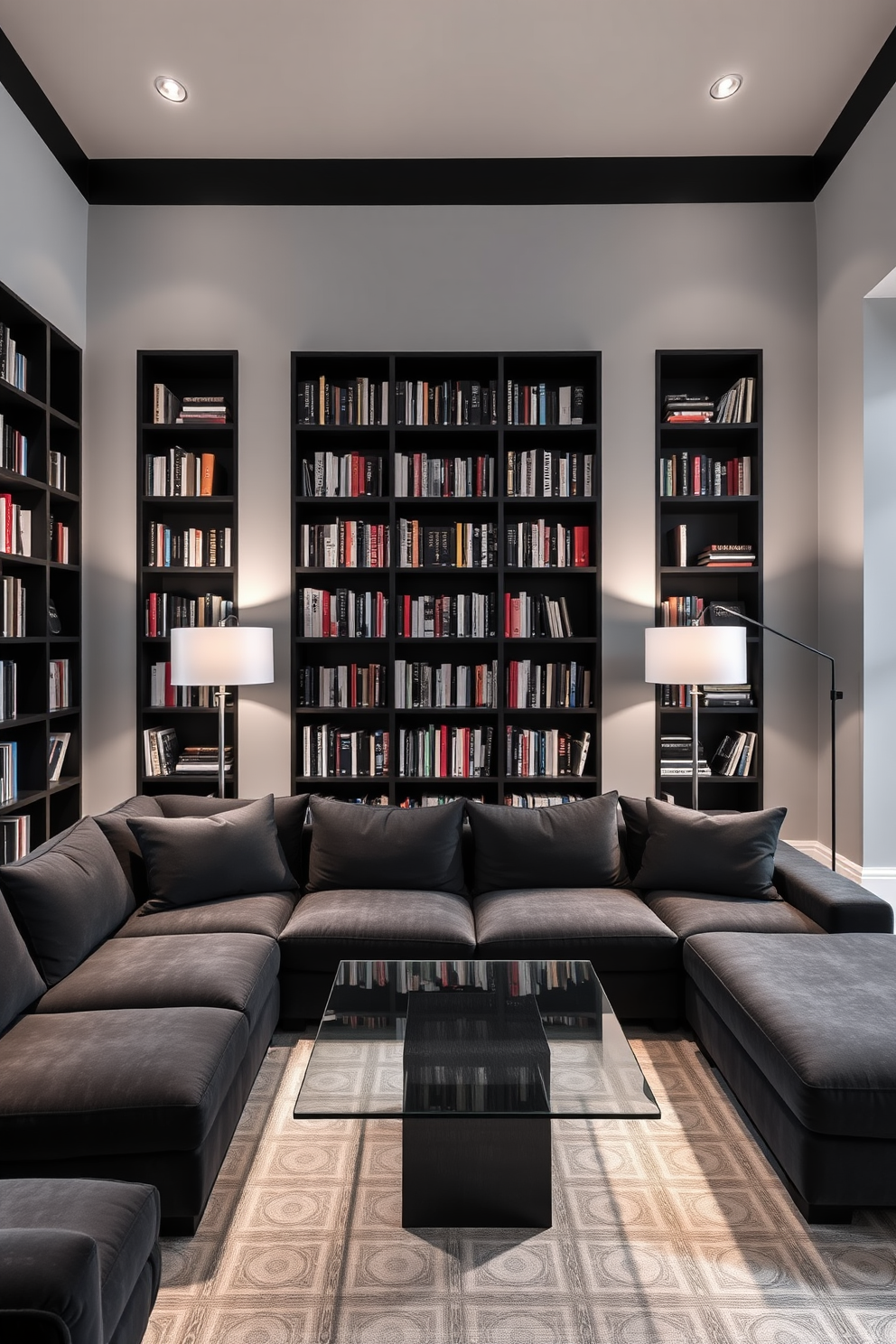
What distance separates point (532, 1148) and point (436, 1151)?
22 centimetres

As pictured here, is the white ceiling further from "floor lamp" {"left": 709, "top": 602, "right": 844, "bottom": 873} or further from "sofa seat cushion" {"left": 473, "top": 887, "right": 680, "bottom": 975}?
"sofa seat cushion" {"left": 473, "top": 887, "right": 680, "bottom": 975}

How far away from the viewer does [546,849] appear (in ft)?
10.9

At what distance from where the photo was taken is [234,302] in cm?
419

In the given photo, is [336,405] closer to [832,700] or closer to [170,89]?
[170,89]

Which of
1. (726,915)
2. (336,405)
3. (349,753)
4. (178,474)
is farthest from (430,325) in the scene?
(726,915)

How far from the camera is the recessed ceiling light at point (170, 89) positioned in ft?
11.7

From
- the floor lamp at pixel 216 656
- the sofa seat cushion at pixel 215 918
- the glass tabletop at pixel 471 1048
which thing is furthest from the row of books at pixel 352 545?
the glass tabletop at pixel 471 1048

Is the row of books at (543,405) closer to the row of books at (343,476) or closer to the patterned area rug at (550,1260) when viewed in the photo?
the row of books at (343,476)

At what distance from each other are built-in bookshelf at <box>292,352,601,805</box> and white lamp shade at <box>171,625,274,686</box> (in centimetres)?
53

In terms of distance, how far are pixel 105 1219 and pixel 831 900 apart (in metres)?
2.33

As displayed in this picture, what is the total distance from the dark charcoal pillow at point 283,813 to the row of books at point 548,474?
1.78m

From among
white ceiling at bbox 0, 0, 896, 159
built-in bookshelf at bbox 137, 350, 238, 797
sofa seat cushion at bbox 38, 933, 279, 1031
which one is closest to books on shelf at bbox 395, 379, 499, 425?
built-in bookshelf at bbox 137, 350, 238, 797

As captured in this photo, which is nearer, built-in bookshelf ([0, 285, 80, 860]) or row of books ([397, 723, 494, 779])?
built-in bookshelf ([0, 285, 80, 860])

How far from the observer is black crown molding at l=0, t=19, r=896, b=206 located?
163 inches
